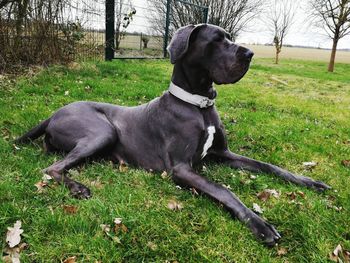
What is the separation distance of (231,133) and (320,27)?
21642mm

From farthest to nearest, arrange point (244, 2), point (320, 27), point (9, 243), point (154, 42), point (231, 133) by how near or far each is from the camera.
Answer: point (320, 27), point (244, 2), point (154, 42), point (231, 133), point (9, 243)

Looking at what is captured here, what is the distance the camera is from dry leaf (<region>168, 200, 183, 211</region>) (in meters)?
2.88

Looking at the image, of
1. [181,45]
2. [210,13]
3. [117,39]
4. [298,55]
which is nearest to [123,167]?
[181,45]

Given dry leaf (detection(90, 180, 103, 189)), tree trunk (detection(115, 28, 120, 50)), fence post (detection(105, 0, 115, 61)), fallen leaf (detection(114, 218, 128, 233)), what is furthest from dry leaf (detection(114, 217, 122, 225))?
tree trunk (detection(115, 28, 120, 50))

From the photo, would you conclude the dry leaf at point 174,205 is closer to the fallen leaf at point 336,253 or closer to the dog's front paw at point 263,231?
the dog's front paw at point 263,231

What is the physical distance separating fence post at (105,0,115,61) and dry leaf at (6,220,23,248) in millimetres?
9749

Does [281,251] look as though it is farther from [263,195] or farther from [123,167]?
[123,167]

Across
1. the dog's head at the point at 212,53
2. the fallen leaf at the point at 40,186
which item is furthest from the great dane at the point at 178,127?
the fallen leaf at the point at 40,186

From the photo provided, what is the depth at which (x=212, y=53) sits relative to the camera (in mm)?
3373

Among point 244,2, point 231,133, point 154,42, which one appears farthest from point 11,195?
point 244,2

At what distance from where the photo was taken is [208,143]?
11.8 feet

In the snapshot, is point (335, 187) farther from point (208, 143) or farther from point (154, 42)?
point (154, 42)

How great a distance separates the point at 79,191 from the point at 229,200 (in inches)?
47.7

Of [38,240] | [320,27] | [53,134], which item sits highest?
[320,27]
